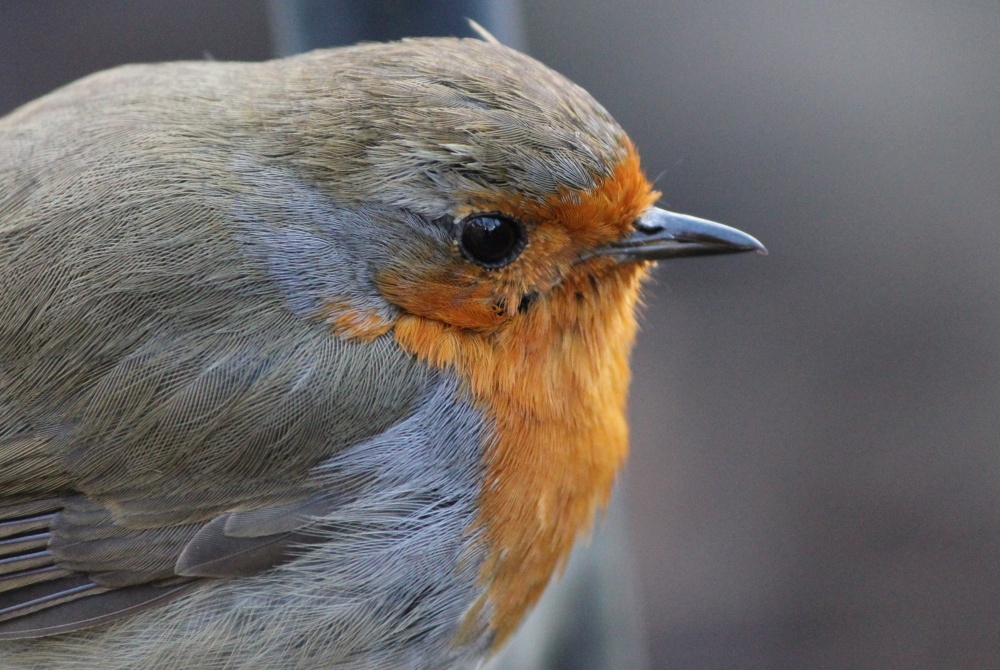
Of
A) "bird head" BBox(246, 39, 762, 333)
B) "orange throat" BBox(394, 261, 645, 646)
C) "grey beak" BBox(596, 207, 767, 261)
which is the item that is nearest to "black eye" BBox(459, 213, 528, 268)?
A: "bird head" BBox(246, 39, 762, 333)

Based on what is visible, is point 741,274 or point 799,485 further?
point 741,274

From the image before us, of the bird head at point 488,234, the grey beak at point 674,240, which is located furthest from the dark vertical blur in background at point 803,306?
the bird head at point 488,234

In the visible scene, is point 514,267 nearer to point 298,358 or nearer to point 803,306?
point 298,358

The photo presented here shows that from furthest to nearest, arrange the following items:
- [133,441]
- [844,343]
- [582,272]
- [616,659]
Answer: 1. [844,343]
2. [616,659]
3. [582,272]
4. [133,441]

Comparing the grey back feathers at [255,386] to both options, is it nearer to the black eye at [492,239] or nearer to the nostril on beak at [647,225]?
the black eye at [492,239]

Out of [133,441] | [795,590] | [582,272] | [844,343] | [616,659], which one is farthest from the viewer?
[844,343]

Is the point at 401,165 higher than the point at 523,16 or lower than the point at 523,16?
lower

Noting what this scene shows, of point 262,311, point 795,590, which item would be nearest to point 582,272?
point 262,311

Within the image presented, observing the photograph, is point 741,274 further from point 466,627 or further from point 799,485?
point 466,627

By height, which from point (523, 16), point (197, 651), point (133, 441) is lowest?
point (197, 651)
